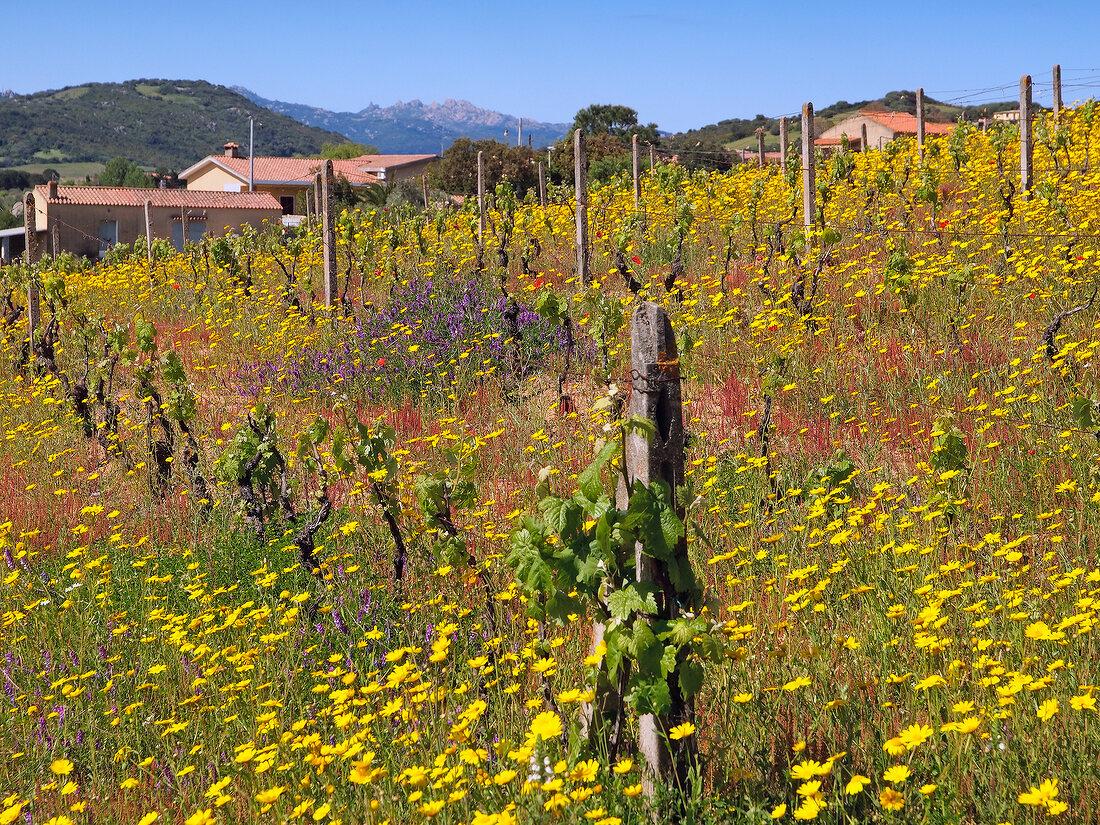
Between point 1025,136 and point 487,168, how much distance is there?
32374 mm

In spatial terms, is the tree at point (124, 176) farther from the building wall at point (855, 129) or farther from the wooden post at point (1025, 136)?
the wooden post at point (1025, 136)

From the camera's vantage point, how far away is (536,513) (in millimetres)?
3609

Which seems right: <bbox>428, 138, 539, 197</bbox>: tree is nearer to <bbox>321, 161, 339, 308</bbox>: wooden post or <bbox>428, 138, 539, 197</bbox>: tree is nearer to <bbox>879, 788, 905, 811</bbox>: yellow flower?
<bbox>321, 161, 339, 308</bbox>: wooden post

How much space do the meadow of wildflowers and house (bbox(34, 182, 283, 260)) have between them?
1759 inches

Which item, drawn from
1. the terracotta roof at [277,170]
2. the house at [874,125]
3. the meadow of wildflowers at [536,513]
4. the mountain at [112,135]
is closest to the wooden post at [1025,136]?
the meadow of wildflowers at [536,513]

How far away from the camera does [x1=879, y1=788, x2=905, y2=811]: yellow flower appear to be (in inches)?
85.7

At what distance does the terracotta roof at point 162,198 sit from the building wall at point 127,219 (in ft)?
1.27

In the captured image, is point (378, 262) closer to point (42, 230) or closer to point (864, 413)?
point (864, 413)

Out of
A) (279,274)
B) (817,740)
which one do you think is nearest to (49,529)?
(817,740)

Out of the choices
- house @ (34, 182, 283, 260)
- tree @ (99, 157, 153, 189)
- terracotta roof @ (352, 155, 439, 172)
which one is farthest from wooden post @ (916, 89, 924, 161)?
tree @ (99, 157, 153, 189)

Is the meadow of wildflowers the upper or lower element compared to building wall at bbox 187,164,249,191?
lower

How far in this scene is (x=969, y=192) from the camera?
37.0ft

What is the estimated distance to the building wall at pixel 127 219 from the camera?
164 feet

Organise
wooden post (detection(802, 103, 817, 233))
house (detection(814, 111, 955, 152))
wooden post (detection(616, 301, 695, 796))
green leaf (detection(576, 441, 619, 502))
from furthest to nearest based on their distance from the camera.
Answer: house (detection(814, 111, 955, 152)), wooden post (detection(802, 103, 817, 233)), wooden post (detection(616, 301, 695, 796)), green leaf (detection(576, 441, 619, 502))
